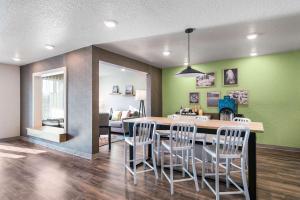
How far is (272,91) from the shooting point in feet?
15.7

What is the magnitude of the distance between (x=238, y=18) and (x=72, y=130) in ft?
13.4

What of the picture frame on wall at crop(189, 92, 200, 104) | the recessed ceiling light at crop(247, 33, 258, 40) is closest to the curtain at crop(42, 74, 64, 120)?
the picture frame on wall at crop(189, 92, 200, 104)

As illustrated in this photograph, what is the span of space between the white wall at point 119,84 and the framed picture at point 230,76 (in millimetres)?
3160

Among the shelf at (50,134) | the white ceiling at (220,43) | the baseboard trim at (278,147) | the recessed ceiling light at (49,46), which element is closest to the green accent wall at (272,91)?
the baseboard trim at (278,147)

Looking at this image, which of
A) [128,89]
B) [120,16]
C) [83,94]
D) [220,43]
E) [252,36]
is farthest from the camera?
[128,89]

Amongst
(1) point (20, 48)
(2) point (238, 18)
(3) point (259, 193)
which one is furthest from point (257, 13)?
(1) point (20, 48)

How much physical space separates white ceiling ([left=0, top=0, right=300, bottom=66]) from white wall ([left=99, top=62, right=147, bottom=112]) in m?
4.04

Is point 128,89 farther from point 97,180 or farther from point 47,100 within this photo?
point 97,180

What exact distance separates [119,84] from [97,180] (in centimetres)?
571

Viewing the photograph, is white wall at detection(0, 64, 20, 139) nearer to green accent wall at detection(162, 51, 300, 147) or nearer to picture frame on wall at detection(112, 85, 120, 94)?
picture frame on wall at detection(112, 85, 120, 94)

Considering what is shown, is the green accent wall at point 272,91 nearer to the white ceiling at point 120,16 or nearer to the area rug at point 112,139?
the white ceiling at point 120,16

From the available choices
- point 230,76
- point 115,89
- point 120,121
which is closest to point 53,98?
point 120,121

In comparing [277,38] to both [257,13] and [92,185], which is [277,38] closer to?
[257,13]

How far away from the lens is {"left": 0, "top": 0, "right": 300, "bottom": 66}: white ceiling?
2.29 m
